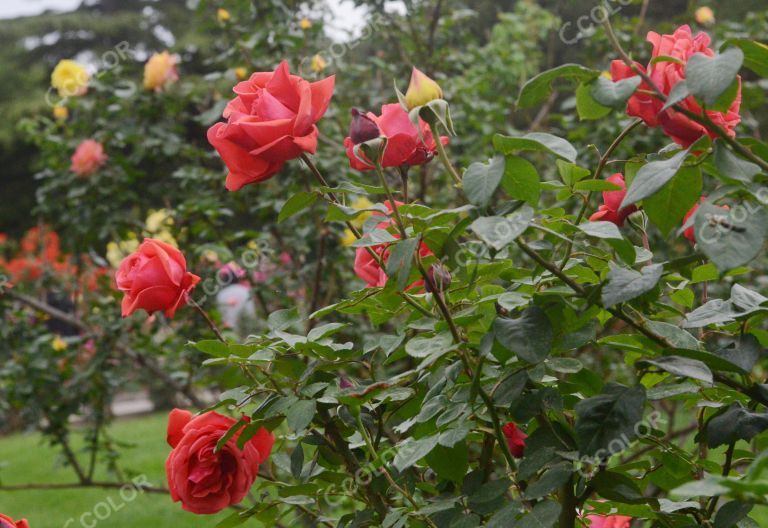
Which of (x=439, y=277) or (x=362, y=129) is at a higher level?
(x=362, y=129)

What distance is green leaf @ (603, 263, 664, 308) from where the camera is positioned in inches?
22.0

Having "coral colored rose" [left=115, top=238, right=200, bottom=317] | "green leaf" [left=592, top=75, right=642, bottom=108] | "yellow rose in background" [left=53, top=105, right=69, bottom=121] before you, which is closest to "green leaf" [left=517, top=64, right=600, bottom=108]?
"green leaf" [left=592, top=75, right=642, bottom=108]

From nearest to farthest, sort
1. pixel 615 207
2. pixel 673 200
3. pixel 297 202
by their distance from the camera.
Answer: pixel 673 200, pixel 297 202, pixel 615 207

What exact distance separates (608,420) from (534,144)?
21 cm

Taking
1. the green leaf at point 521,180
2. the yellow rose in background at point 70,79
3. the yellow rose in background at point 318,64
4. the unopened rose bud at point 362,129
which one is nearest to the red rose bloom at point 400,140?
the unopened rose bud at point 362,129

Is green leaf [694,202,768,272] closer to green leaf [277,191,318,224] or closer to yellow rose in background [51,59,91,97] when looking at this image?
green leaf [277,191,318,224]

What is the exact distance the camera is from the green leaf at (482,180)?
1.80 ft

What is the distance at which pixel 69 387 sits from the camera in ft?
8.55

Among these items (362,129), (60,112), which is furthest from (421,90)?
(60,112)

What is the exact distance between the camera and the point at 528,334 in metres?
0.59

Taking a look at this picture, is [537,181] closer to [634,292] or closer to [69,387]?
[634,292]

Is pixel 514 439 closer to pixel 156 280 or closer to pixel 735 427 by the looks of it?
pixel 735 427

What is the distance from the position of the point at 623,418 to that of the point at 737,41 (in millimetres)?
275

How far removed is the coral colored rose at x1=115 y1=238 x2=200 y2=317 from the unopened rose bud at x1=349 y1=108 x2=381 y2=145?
0.25m
